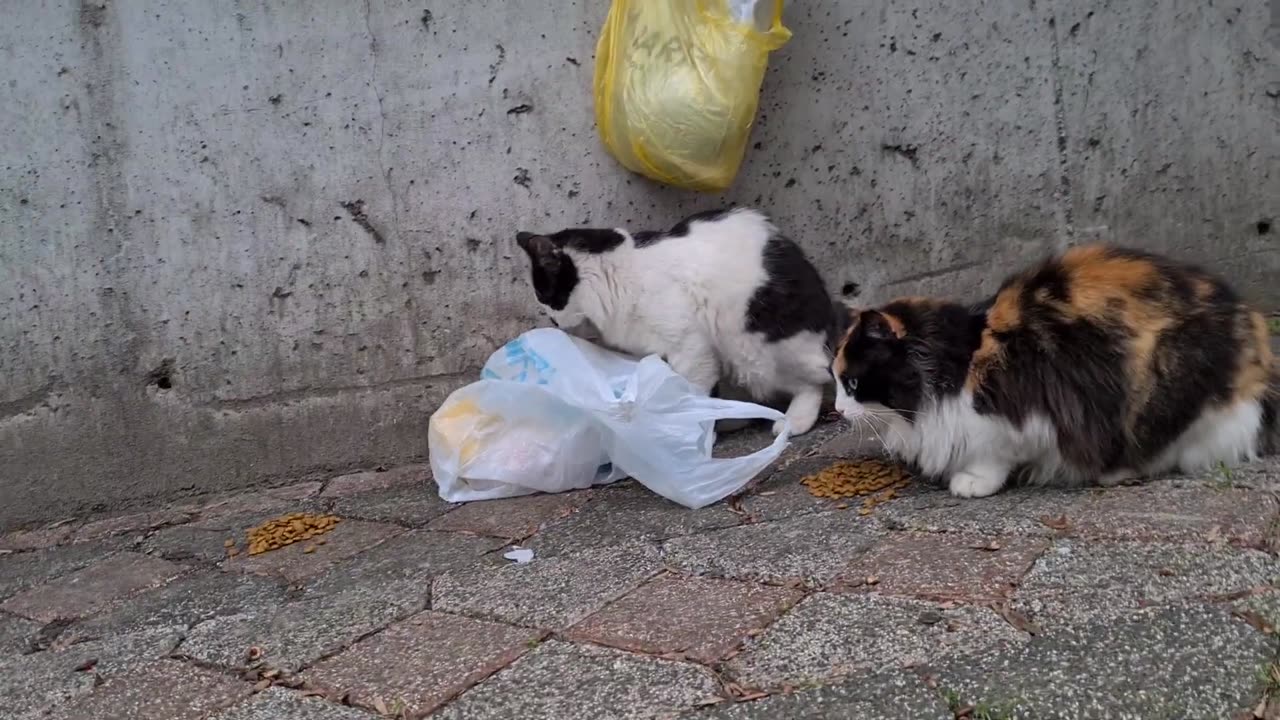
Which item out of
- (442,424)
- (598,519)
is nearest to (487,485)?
(442,424)

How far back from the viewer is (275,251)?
3.00 m

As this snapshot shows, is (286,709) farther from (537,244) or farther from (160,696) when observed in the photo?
(537,244)

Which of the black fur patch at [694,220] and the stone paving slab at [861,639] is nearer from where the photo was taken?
the stone paving slab at [861,639]

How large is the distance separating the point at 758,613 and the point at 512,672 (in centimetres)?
46

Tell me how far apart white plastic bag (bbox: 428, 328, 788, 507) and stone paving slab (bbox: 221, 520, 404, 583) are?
27 cm

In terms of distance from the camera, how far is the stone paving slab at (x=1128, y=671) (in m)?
1.31

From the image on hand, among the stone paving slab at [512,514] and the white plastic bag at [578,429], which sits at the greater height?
the white plastic bag at [578,429]

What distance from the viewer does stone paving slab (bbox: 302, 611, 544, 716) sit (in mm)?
1622

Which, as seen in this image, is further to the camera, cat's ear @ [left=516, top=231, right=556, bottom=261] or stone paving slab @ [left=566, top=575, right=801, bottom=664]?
cat's ear @ [left=516, top=231, right=556, bottom=261]

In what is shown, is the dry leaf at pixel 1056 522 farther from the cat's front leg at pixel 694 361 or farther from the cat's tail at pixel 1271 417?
the cat's front leg at pixel 694 361

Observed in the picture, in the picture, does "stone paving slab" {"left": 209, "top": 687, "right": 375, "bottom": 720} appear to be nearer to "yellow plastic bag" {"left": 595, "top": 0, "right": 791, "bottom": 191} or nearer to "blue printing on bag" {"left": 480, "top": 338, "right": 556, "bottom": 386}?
"blue printing on bag" {"left": 480, "top": 338, "right": 556, "bottom": 386}

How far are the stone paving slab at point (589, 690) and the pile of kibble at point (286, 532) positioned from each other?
112 cm

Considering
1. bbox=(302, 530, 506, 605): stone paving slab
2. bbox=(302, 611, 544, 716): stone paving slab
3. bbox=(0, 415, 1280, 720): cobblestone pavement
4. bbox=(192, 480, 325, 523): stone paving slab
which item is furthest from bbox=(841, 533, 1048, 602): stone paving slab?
bbox=(192, 480, 325, 523): stone paving slab

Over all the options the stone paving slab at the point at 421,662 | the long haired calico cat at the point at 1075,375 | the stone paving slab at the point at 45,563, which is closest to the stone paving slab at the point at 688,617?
the stone paving slab at the point at 421,662
